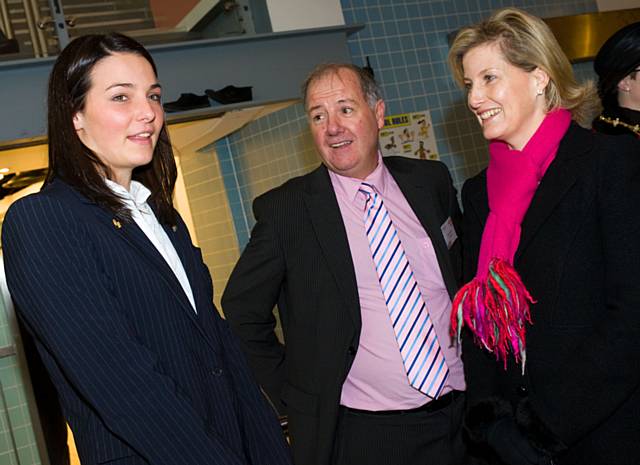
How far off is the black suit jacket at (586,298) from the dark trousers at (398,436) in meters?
0.55

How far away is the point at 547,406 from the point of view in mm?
1857

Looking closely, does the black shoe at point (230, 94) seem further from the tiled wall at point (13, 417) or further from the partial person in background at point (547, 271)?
the partial person in background at point (547, 271)

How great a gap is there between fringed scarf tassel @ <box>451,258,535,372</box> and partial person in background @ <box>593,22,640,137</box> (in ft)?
4.01

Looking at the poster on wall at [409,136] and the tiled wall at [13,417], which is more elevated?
the poster on wall at [409,136]

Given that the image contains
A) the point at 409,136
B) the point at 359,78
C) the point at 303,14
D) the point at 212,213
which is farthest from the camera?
the point at 212,213

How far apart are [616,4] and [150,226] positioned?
4.85 m

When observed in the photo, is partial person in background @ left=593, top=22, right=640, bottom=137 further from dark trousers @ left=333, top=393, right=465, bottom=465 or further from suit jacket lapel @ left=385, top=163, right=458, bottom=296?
dark trousers @ left=333, top=393, right=465, bottom=465

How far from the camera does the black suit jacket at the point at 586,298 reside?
176 cm

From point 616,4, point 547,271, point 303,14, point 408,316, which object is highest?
point 303,14

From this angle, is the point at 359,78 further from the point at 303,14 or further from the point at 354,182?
the point at 303,14

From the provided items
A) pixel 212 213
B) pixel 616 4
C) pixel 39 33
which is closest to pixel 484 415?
pixel 39 33

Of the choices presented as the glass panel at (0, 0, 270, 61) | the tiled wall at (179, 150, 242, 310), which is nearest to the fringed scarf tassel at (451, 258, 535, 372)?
the glass panel at (0, 0, 270, 61)

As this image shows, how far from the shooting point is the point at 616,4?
5.66 meters

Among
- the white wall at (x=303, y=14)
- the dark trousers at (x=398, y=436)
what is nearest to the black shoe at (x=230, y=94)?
the white wall at (x=303, y=14)
